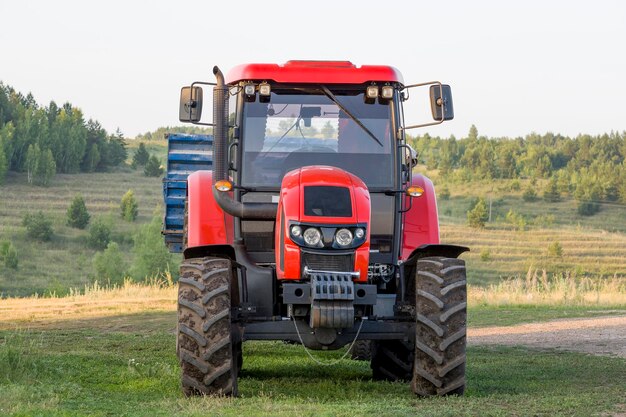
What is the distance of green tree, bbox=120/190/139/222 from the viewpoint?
9756 cm

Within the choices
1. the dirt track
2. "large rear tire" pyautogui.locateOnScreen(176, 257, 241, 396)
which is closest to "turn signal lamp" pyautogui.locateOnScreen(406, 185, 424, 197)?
"large rear tire" pyautogui.locateOnScreen(176, 257, 241, 396)

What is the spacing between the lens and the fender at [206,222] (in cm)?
1033

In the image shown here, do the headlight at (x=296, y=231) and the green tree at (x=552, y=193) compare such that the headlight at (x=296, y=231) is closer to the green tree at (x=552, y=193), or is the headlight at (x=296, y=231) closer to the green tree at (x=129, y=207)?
the green tree at (x=129, y=207)

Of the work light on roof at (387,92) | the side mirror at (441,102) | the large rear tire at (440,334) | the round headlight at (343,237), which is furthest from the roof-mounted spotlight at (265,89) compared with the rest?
the large rear tire at (440,334)

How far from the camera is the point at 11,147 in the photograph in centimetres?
10475

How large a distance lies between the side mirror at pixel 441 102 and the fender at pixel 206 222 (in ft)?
6.78

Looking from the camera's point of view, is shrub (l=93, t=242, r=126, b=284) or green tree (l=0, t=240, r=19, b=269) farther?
green tree (l=0, t=240, r=19, b=269)

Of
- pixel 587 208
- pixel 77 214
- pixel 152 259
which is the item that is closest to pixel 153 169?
pixel 77 214

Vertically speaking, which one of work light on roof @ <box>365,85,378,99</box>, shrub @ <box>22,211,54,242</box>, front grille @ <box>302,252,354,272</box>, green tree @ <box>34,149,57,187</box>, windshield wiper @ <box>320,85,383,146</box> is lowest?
shrub @ <box>22,211,54,242</box>

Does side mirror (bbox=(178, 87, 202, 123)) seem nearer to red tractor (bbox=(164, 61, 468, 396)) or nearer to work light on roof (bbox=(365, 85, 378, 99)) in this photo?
red tractor (bbox=(164, 61, 468, 396))

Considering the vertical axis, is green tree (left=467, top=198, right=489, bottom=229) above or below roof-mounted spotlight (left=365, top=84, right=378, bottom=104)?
below

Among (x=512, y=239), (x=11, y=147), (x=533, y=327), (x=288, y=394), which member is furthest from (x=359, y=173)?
(x=11, y=147)

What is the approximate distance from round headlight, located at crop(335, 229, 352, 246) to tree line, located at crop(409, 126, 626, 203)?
89.0 metres

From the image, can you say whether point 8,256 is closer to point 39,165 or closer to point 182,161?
point 39,165
